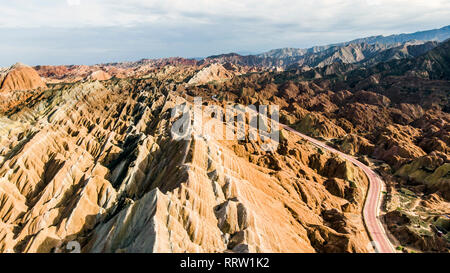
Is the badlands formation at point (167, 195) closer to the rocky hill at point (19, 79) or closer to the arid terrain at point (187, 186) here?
the arid terrain at point (187, 186)

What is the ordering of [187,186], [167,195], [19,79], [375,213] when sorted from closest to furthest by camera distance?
[167,195] → [187,186] → [375,213] → [19,79]

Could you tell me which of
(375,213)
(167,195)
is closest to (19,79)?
(167,195)

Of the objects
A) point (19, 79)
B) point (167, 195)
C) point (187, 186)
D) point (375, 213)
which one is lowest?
point (375, 213)

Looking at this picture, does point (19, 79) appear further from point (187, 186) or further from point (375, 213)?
point (375, 213)

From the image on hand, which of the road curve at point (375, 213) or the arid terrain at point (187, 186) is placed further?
the road curve at point (375, 213)

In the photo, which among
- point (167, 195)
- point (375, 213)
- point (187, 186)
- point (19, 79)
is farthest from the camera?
point (19, 79)

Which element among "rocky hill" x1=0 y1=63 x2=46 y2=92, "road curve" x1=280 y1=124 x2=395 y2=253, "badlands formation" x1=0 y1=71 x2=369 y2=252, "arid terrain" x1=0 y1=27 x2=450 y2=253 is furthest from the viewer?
"rocky hill" x1=0 y1=63 x2=46 y2=92

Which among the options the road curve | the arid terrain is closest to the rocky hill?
the arid terrain

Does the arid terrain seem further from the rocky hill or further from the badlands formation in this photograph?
the rocky hill

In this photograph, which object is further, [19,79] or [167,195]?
[19,79]

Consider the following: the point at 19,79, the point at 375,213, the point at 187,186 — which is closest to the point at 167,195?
the point at 187,186

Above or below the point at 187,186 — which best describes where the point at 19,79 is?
above

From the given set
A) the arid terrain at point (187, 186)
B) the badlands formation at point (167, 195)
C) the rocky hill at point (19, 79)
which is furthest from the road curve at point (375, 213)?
the rocky hill at point (19, 79)
